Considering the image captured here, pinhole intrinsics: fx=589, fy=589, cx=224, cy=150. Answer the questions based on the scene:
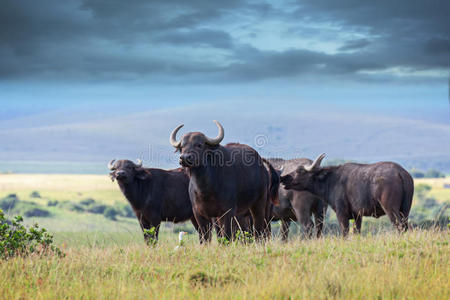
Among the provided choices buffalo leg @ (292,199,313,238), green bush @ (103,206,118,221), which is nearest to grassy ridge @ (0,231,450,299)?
buffalo leg @ (292,199,313,238)

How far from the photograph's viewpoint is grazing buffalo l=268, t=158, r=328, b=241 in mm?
17641

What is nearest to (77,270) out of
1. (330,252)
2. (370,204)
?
(330,252)

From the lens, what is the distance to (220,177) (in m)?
12.4

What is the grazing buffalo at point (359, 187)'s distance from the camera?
14.6 metres

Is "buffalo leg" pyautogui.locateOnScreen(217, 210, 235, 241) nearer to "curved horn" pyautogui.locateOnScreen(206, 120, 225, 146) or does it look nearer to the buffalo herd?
the buffalo herd

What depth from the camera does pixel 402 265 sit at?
9.44 meters

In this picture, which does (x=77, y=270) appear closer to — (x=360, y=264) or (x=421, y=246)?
(x=360, y=264)

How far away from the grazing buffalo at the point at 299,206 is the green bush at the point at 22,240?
7.99 meters

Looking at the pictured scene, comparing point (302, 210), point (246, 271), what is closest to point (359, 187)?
point (302, 210)

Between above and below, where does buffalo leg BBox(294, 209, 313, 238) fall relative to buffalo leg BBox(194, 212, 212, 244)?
below

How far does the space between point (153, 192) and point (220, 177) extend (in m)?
3.98

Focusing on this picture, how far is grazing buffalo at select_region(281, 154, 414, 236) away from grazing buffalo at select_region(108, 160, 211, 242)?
3.03 m

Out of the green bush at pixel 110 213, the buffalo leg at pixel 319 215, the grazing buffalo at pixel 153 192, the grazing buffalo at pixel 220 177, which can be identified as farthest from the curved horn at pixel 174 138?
the green bush at pixel 110 213

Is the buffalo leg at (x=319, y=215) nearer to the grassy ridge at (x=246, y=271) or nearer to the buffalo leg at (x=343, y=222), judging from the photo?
the buffalo leg at (x=343, y=222)
